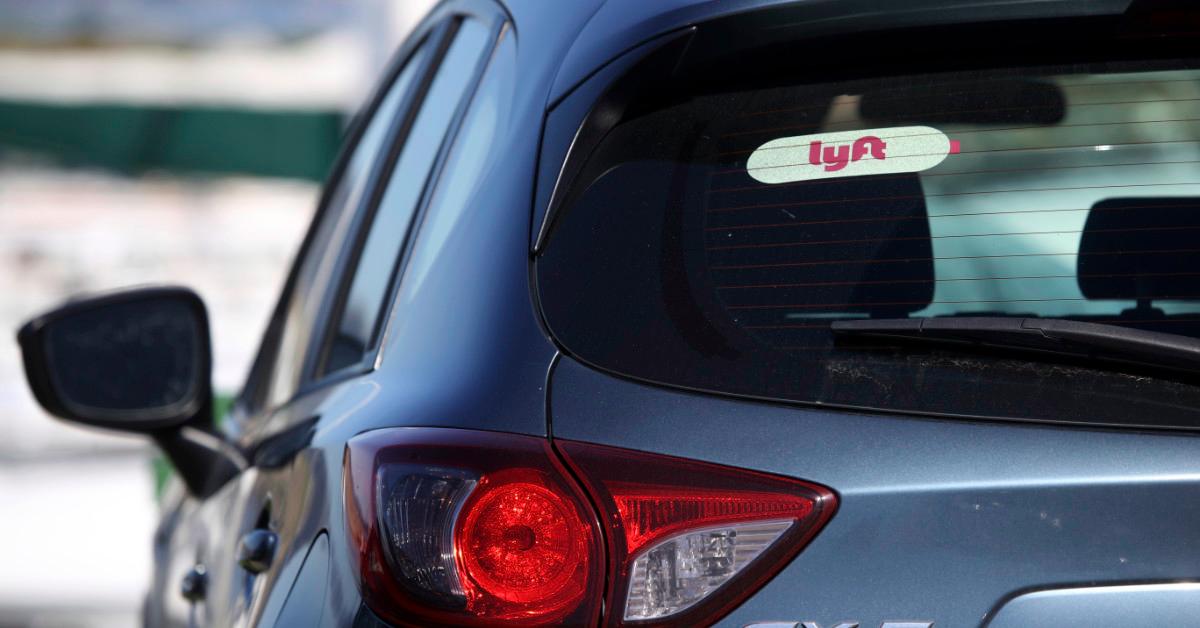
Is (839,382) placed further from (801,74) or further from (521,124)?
(521,124)

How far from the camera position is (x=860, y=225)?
61.2 inches

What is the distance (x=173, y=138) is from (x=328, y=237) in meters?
9.08

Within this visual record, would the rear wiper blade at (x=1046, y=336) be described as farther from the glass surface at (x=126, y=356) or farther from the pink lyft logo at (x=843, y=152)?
the glass surface at (x=126, y=356)

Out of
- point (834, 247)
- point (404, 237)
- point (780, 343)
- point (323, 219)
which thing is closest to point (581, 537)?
point (780, 343)

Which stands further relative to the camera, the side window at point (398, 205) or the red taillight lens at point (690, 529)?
the side window at point (398, 205)

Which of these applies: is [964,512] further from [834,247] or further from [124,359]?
[124,359]

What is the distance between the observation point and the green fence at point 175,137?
36.9 ft

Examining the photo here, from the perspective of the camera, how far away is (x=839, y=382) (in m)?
1.43

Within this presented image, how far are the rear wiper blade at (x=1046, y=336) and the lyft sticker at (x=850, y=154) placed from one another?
7.2 inches

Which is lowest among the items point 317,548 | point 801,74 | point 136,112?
point 317,548

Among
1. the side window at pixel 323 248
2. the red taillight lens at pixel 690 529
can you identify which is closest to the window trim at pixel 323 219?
the side window at pixel 323 248

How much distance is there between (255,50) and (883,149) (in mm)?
10286

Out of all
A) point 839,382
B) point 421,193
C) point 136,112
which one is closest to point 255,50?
point 136,112

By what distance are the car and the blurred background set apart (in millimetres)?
9438
